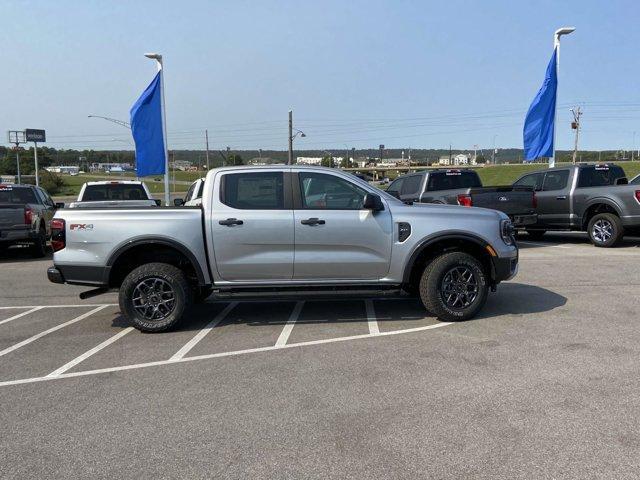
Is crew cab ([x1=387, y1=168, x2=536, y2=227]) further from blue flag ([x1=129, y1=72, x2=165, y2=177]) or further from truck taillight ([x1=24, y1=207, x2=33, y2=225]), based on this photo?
blue flag ([x1=129, y1=72, x2=165, y2=177])

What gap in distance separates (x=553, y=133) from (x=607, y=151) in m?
133

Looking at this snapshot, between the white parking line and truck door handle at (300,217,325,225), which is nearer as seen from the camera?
the white parking line

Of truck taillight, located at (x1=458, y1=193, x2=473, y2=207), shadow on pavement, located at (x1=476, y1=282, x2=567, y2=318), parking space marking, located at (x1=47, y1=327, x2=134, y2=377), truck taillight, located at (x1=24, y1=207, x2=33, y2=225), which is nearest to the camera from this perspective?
parking space marking, located at (x1=47, y1=327, x2=134, y2=377)

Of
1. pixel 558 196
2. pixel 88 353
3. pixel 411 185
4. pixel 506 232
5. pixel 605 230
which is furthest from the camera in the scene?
pixel 411 185

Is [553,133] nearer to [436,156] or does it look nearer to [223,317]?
[223,317]

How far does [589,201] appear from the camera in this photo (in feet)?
42.1

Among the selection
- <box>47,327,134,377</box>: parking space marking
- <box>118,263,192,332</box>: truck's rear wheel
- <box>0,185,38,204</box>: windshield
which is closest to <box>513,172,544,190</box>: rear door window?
<box>118,263,192,332</box>: truck's rear wheel

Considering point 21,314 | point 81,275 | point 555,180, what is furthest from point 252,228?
point 555,180

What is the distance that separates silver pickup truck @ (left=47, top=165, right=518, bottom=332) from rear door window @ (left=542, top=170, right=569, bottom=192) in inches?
319

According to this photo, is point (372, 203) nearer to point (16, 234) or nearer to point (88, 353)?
point (88, 353)

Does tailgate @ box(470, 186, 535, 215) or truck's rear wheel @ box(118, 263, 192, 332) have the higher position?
tailgate @ box(470, 186, 535, 215)

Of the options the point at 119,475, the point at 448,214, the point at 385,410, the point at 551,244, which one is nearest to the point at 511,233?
the point at 448,214

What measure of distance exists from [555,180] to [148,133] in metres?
13.0

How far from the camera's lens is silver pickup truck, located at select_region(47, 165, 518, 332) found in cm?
619
